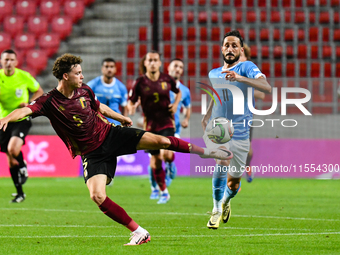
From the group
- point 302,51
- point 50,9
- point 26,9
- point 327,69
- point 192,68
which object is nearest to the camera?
point 192,68

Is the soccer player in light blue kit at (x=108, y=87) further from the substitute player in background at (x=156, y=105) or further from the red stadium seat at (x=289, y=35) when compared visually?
the red stadium seat at (x=289, y=35)

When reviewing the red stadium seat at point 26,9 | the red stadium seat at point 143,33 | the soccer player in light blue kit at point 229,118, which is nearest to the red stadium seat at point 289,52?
the red stadium seat at point 143,33

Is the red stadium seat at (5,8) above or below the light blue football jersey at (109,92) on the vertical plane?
above

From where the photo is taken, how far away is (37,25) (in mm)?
20672

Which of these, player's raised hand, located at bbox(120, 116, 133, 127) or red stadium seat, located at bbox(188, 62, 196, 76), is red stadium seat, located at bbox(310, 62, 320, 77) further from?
player's raised hand, located at bbox(120, 116, 133, 127)

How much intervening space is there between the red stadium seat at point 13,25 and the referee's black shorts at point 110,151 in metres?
15.6

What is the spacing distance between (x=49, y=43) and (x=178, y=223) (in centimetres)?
1405

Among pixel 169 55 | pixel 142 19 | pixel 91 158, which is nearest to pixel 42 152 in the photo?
pixel 169 55

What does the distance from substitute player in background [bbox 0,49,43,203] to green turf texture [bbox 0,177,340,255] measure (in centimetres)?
49

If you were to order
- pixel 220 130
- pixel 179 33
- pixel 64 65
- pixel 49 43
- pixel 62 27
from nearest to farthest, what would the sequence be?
pixel 64 65
pixel 220 130
pixel 179 33
pixel 49 43
pixel 62 27

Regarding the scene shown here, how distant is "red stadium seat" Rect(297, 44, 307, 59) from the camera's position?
19000mm

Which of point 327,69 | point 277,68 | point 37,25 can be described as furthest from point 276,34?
point 37,25

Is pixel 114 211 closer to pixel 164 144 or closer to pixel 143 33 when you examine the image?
pixel 164 144

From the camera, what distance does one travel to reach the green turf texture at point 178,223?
5.57 m
